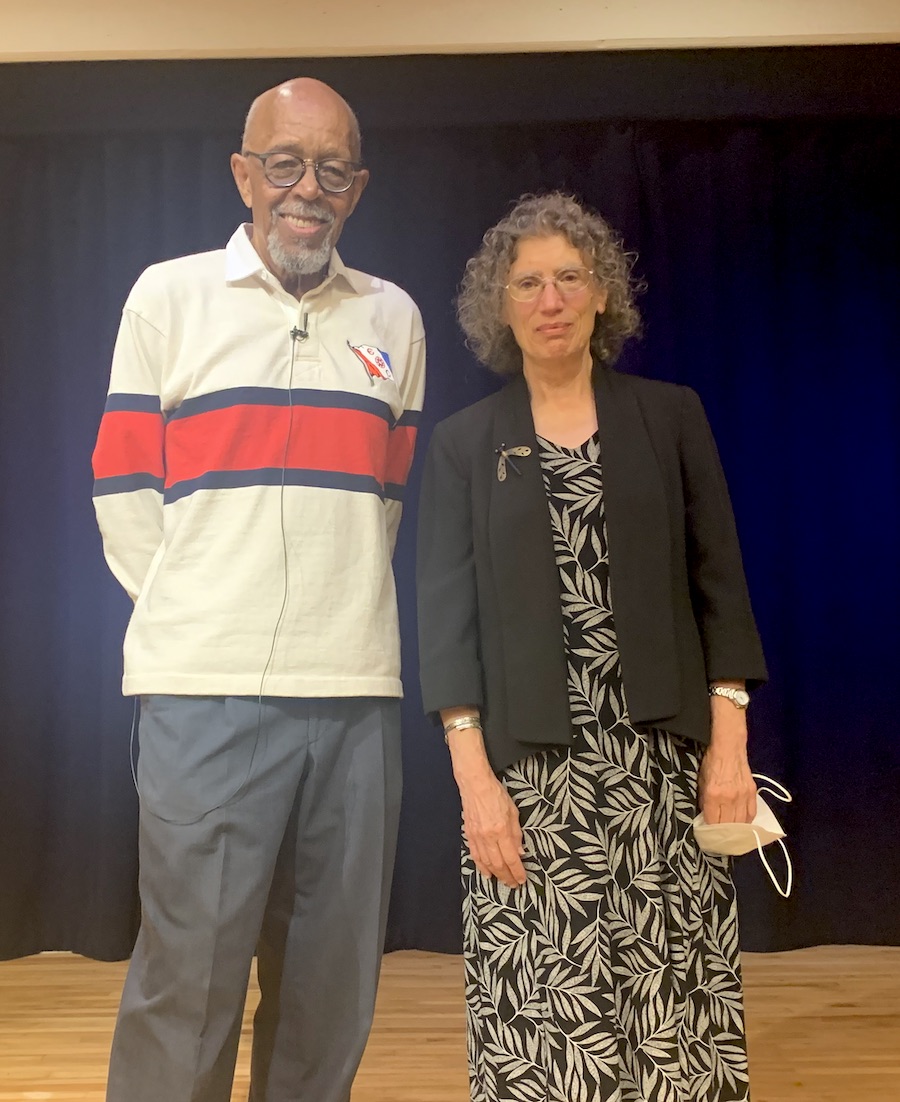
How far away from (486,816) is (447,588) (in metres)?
0.36

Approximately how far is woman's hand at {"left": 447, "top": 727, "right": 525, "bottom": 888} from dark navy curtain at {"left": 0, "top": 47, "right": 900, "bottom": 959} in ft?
4.70

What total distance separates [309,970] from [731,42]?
2.60 meters

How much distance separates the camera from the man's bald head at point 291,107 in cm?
165

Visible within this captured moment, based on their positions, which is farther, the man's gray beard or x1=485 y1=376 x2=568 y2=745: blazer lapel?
the man's gray beard

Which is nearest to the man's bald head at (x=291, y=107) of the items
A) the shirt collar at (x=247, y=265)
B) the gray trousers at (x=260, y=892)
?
the shirt collar at (x=247, y=265)

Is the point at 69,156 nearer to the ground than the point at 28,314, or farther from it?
farther from it

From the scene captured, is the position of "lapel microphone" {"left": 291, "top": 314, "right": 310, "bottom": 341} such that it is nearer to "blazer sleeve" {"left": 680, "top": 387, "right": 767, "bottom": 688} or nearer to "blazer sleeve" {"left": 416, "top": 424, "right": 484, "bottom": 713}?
"blazer sleeve" {"left": 416, "top": 424, "right": 484, "bottom": 713}

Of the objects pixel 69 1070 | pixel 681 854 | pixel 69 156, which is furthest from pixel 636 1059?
pixel 69 156

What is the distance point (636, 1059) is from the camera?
4.54 feet

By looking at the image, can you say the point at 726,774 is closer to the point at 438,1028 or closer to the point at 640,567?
the point at 640,567

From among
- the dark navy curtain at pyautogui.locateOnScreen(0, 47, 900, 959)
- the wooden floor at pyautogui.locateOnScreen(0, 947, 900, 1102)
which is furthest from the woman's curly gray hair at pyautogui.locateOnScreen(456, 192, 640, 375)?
the wooden floor at pyautogui.locateOnScreen(0, 947, 900, 1102)

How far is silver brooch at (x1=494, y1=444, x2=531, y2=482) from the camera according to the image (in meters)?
1.52

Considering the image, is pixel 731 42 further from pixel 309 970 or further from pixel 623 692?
pixel 309 970

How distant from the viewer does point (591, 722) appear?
1430 mm
